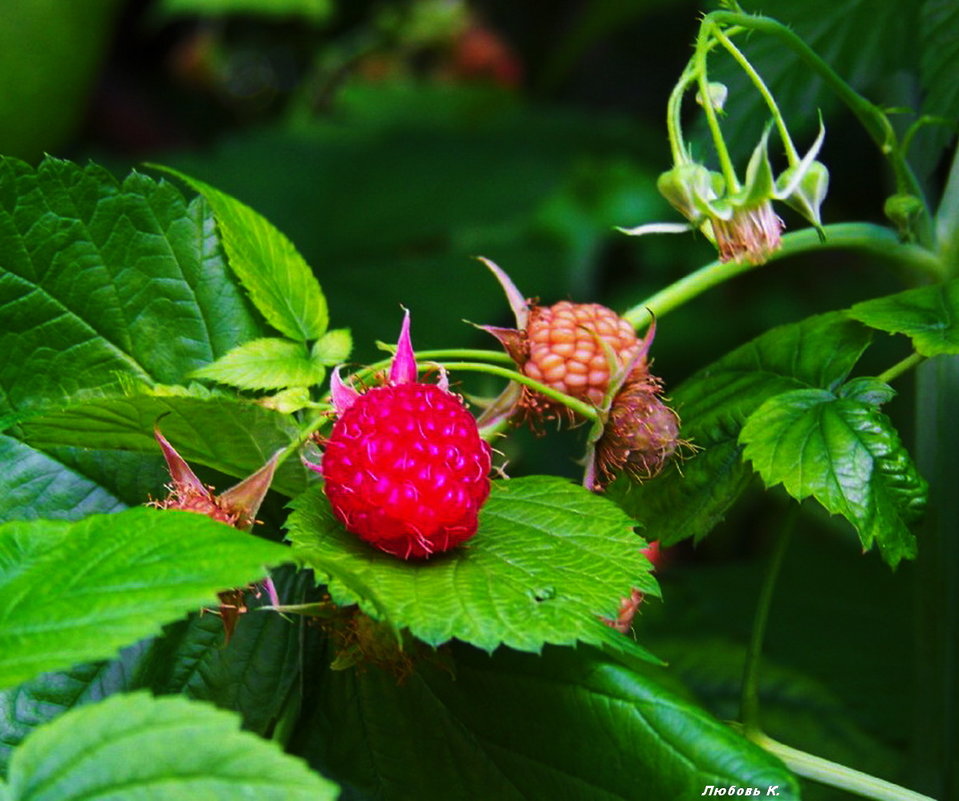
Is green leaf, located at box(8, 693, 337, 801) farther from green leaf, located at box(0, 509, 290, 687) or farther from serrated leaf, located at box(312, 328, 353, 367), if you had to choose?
serrated leaf, located at box(312, 328, 353, 367)

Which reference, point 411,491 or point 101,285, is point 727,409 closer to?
point 411,491

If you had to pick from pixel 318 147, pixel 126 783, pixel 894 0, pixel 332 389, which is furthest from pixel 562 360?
pixel 318 147

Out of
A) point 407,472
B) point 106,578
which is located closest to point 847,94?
point 407,472

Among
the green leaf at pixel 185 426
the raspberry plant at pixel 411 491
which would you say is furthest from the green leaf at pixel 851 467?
the green leaf at pixel 185 426

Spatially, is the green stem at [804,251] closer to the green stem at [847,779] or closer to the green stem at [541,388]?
the green stem at [541,388]

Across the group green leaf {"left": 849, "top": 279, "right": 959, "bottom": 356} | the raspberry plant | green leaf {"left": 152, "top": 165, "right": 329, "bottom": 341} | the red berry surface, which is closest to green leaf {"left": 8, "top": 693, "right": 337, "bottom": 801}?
the raspberry plant

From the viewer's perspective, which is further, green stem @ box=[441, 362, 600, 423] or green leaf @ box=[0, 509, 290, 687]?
green stem @ box=[441, 362, 600, 423]

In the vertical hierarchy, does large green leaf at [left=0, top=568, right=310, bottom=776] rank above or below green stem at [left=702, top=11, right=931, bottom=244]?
below
